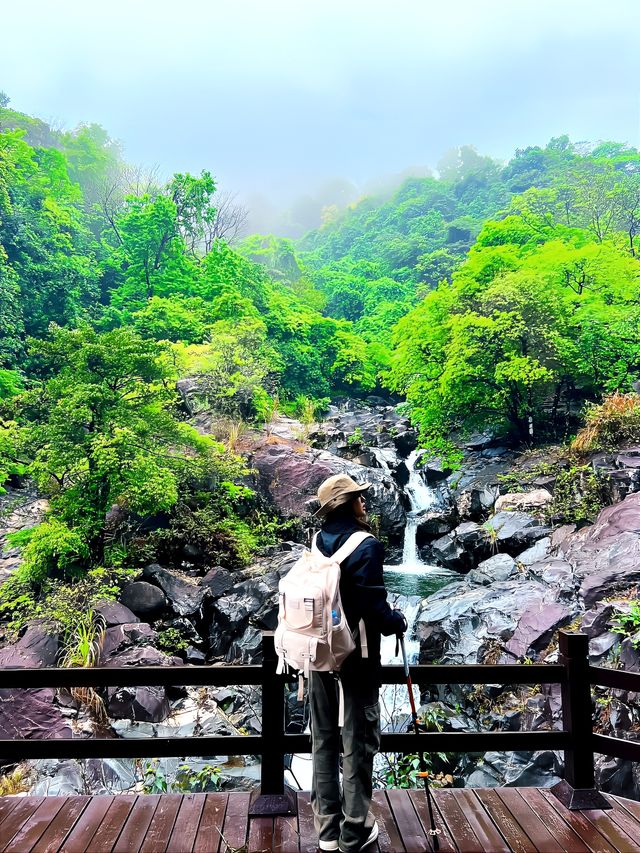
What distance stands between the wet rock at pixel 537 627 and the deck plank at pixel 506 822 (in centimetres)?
438

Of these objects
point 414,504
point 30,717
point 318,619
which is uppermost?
point 318,619

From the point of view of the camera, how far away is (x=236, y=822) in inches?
116

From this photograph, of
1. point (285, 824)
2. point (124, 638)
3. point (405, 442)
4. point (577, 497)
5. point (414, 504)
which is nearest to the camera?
point (285, 824)

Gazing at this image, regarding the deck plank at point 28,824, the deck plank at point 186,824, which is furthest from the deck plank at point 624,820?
the deck plank at point 28,824

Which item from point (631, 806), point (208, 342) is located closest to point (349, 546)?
point (631, 806)

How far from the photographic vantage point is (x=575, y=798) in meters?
3.11

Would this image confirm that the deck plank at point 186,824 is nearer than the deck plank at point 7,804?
Yes

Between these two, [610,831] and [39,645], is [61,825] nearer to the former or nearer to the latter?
[610,831]

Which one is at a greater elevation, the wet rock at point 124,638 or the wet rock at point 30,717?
the wet rock at point 124,638

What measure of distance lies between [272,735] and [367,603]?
1.31 m

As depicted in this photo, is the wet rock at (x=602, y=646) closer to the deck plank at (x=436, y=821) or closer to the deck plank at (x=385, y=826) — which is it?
the deck plank at (x=436, y=821)

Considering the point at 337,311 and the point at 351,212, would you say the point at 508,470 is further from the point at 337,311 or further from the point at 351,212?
the point at 351,212

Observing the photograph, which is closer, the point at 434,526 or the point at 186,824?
the point at 186,824

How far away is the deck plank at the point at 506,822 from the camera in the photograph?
2736mm
